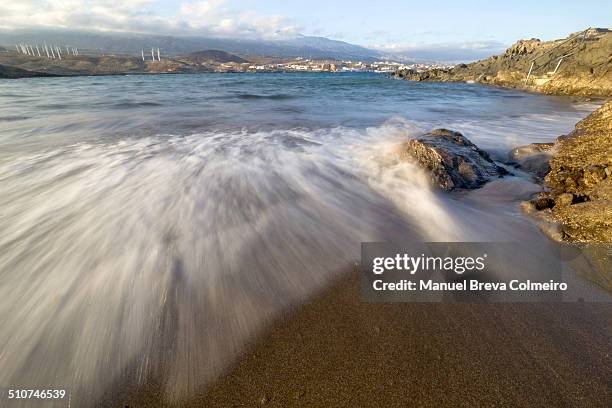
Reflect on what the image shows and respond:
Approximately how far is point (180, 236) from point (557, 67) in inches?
1496

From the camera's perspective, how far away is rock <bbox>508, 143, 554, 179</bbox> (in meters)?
5.03

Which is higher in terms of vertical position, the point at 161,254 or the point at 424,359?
the point at 424,359

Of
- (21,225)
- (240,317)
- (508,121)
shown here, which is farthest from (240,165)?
(508,121)

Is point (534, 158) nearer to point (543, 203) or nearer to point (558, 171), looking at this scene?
point (558, 171)

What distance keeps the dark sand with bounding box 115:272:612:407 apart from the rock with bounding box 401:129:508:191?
104 inches

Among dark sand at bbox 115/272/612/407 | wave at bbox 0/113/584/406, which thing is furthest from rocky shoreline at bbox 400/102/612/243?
dark sand at bbox 115/272/612/407

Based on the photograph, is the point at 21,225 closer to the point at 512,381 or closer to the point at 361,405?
the point at 361,405

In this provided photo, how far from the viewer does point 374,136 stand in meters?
8.52

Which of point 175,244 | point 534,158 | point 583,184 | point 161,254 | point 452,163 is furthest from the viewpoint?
point 534,158

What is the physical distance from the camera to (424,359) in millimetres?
1905

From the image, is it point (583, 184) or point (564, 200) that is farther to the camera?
point (583, 184)

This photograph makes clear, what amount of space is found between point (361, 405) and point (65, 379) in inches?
73.2

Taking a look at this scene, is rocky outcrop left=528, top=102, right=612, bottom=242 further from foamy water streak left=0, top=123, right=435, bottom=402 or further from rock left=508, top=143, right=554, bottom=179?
foamy water streak left=0, top=123, right=435, bottom=402

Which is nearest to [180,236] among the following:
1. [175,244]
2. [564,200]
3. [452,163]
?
[175,244]
